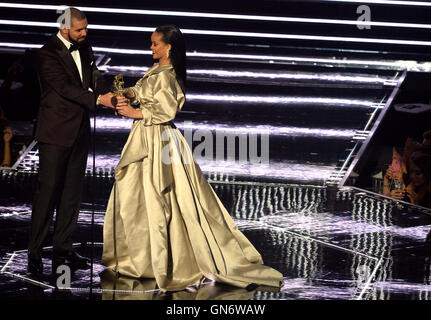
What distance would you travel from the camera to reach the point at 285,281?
5.03 metres

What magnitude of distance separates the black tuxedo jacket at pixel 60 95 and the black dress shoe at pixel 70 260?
0.69m

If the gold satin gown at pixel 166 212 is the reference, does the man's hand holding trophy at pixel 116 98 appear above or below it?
above

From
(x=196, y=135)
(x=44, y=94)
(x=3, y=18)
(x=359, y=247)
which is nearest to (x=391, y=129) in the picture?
(x=196, y=135)

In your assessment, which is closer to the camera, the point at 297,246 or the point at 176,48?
the point at 176,48

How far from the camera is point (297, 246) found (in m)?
5.83

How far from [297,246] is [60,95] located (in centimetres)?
195

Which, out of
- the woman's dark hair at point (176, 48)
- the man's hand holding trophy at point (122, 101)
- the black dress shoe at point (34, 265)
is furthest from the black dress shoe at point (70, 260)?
the woman's dark hair at point (176, 48)

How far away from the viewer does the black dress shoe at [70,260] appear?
5180 mm

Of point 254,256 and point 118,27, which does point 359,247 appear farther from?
point 118,27

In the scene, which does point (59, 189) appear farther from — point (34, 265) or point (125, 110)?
point (125, 110)
